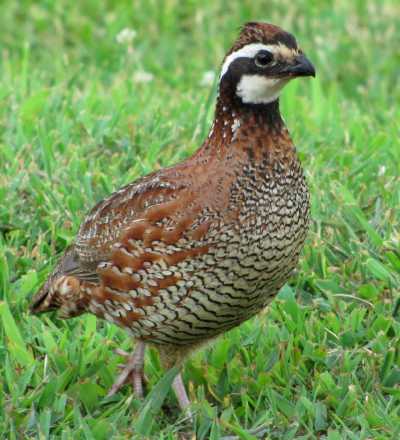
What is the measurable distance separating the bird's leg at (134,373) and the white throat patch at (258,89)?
1055mm

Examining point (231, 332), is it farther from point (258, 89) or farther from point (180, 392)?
point (258, 89)

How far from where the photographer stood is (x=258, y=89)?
4.16 m

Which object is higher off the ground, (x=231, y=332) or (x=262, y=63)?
(x=262, y=63)

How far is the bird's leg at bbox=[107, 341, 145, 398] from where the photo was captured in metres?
4.50

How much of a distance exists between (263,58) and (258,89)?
11cm

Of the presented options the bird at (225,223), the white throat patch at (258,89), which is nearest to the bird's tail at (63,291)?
the bird at (225,223)

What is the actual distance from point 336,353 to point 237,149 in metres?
0.97

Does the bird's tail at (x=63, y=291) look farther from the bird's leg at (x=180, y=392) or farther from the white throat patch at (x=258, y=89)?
the white throat patch at (x=258, y=89)

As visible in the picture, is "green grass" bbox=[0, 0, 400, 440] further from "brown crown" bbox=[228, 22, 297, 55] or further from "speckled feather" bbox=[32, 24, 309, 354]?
"brown crown" bbox=[228, 22, 297, 55]

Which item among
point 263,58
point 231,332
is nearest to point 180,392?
point 231,332

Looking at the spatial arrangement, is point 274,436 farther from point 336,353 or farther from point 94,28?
point 94,28

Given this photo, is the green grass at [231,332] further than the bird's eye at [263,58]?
Yes

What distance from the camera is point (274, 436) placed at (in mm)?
4207

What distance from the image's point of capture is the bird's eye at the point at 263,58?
414 centimetres
